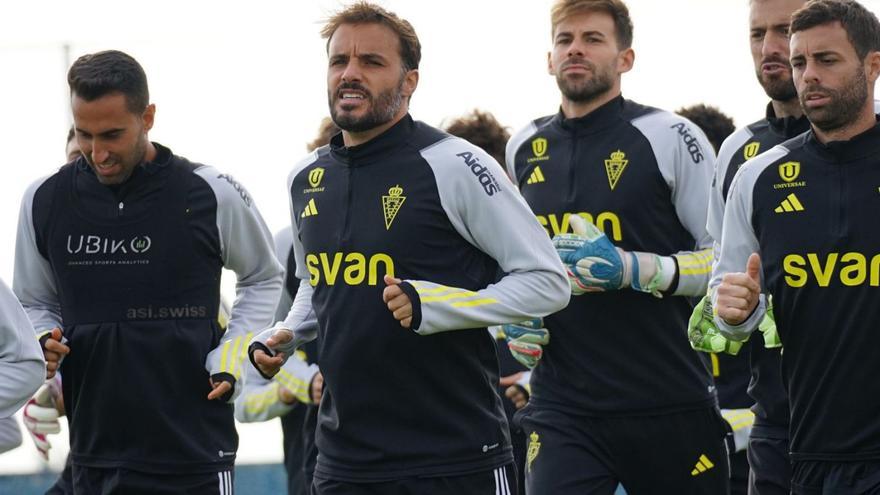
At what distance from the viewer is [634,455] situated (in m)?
6.96

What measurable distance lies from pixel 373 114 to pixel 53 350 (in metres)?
1.41

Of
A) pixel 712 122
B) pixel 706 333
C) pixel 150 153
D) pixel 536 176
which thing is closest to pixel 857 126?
pixel 706 333

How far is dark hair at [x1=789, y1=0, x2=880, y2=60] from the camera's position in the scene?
584 cm

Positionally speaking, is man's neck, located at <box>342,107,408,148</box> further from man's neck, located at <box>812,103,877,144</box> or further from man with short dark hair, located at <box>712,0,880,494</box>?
man's neck, located at <box>812,103,877,144</box>

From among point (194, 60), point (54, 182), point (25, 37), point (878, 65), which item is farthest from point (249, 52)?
point (878, 65)

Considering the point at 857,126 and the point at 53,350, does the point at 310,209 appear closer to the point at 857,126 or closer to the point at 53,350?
the point at 53,350

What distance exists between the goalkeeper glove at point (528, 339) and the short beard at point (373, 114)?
4.41 feet

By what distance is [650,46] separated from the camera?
380 inches

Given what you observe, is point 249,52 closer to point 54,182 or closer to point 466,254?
point 54,182

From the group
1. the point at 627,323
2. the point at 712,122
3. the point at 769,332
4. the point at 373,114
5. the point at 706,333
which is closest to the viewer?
Result: the point at 373,114

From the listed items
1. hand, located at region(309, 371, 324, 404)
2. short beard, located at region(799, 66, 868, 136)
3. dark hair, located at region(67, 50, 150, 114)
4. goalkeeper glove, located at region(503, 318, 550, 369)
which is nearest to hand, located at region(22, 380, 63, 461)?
hand, located at region(309, 371, 324, 404)

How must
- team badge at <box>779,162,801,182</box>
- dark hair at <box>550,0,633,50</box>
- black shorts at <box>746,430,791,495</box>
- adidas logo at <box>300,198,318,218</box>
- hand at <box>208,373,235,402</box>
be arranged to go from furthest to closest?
dark hair at <box>550,0,633,50</box>, black shorts at <box>746,430,791,495</box>, hand at <box>208,373,235,402</box>, adidas logo at <box>300,198,318,218</box>, team badge at <box>779,162,801,182</box>

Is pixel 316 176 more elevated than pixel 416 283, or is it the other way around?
pixel 316 176

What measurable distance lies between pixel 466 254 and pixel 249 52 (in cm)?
432
